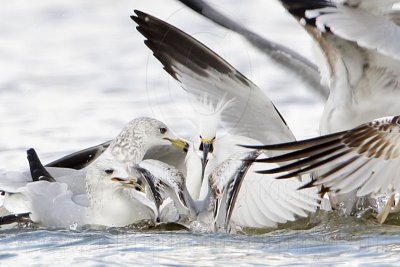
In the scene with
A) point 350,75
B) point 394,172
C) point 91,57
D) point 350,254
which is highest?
point 91,57

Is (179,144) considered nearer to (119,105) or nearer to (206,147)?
(206,147)

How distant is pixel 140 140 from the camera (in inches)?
392

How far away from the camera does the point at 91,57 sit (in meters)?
13.9

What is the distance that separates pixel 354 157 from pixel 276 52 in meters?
2.40

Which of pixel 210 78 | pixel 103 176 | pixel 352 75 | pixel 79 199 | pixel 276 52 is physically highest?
pixel 276 52

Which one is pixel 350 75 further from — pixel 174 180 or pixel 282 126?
pixel 174 180

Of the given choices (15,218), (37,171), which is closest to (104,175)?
(37,171)

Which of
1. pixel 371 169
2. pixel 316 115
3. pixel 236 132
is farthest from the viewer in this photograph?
pixel 316 115

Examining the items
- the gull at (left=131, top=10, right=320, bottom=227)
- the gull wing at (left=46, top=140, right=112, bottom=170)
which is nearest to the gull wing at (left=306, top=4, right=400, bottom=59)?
the gull at (left=131, top=10, right=320, bottom=227)

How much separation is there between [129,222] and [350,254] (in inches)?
73.6

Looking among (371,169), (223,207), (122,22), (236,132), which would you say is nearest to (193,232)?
(223,207)

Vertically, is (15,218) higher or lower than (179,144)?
lower

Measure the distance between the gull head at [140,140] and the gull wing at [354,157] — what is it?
180 cm

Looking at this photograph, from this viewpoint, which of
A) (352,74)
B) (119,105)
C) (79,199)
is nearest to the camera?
(352,74)
